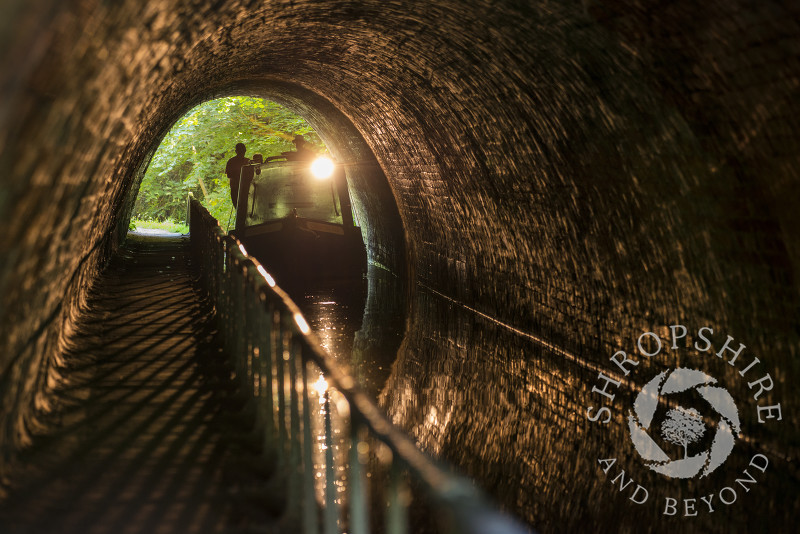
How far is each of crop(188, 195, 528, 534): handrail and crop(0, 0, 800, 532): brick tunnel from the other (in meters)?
1.21

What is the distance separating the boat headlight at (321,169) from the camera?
15156 mm

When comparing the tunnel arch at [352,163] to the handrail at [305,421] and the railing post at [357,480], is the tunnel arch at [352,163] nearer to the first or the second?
the handrail at [305,421]

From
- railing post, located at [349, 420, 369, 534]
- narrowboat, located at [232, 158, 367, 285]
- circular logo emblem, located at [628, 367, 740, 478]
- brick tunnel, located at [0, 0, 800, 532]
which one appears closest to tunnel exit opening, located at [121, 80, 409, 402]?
narrowboat, located at [232, 158, 367, 285]

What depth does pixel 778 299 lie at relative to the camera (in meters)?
6.29

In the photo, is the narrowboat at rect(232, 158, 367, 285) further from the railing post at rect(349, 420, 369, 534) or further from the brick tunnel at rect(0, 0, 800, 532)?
the railing post at rect(349, 420, 369, 534)

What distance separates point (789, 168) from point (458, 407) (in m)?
3.79

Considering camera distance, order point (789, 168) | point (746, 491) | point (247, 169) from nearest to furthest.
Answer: point (789, 168) → point (746, 491) → point (247, 169)

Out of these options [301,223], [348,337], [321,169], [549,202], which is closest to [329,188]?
[321,169]

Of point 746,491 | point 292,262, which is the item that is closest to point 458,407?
point 746,491

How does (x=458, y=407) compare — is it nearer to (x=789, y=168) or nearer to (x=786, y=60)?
(x=789, y=168)

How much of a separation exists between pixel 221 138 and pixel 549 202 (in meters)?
16.9

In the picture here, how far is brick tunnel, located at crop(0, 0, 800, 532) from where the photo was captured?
445 cm
